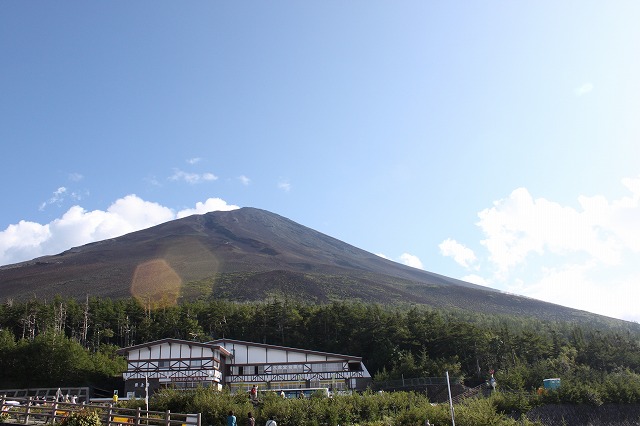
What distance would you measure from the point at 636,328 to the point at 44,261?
16683 cm

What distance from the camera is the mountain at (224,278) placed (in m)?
115

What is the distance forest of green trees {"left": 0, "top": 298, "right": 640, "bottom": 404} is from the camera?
44125mm

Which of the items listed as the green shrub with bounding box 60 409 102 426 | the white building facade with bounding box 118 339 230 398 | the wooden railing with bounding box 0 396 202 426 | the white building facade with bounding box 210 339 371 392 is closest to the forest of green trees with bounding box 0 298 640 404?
the white building facade with bounding box 210 339 371 392

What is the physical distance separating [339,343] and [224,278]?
76.4 m

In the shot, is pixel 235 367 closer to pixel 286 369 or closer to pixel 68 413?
pixel 286 369

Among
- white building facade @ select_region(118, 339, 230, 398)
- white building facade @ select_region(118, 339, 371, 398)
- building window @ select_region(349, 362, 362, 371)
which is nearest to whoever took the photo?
white building facade @ select_region(118, 339, 230, 398)

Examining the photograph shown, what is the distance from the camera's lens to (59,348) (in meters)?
45.2

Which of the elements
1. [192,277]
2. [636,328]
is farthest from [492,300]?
[192,277]

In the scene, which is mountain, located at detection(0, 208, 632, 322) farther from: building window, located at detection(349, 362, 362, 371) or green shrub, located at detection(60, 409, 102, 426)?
green shrub, located at detection(60, 409, 102, 426)

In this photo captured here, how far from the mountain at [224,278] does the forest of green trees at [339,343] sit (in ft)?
101

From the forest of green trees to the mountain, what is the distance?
30706mm

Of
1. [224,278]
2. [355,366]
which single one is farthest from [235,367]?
[224,278]

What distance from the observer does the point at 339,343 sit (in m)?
55.1

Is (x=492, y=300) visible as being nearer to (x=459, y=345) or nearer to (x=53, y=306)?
(x=459, y=345)
